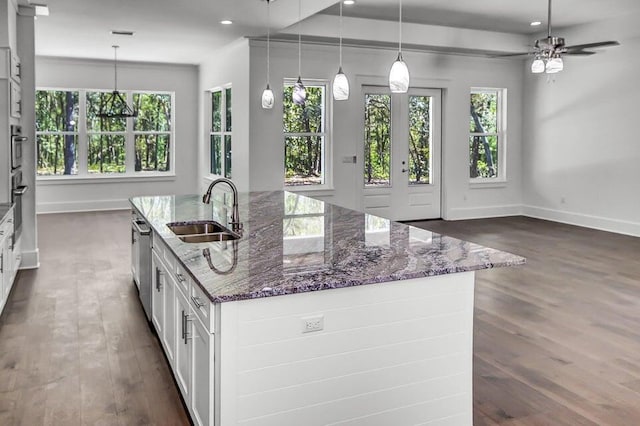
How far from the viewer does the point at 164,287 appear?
10.9ft

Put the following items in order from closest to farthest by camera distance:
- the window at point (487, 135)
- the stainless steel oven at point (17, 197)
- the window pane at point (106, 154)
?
the stainless steel oven at point (17, 197)
the window at point (487, 135)
the window pane at point (106, 154)

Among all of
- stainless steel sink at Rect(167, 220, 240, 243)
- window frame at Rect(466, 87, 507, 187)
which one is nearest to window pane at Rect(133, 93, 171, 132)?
window frame at Rect(466, 87, 507, 187)

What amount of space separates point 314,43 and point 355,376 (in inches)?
255

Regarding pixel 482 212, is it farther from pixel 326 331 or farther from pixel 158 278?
pixel 326 331

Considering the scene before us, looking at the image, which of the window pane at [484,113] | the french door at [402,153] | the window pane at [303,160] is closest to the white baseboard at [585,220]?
the window pane at [484,113]

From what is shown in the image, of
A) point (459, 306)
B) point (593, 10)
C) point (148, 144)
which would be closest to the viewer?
point (459, 306)

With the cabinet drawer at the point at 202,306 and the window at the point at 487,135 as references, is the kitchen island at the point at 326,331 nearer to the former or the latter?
the cabinet drawer at the point at 202,306

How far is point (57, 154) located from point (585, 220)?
8647 mm

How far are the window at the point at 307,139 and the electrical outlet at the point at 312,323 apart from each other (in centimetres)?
610

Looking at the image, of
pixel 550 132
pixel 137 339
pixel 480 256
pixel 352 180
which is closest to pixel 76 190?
pixel 352 180

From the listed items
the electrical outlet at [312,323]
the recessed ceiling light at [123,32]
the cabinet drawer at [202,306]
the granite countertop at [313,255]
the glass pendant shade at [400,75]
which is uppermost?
the recessed ceiling light at [123,32]

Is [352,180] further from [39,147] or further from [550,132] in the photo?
[39,147]

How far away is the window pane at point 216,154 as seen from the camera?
9656 millimetres

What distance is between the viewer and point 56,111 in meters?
10.2
